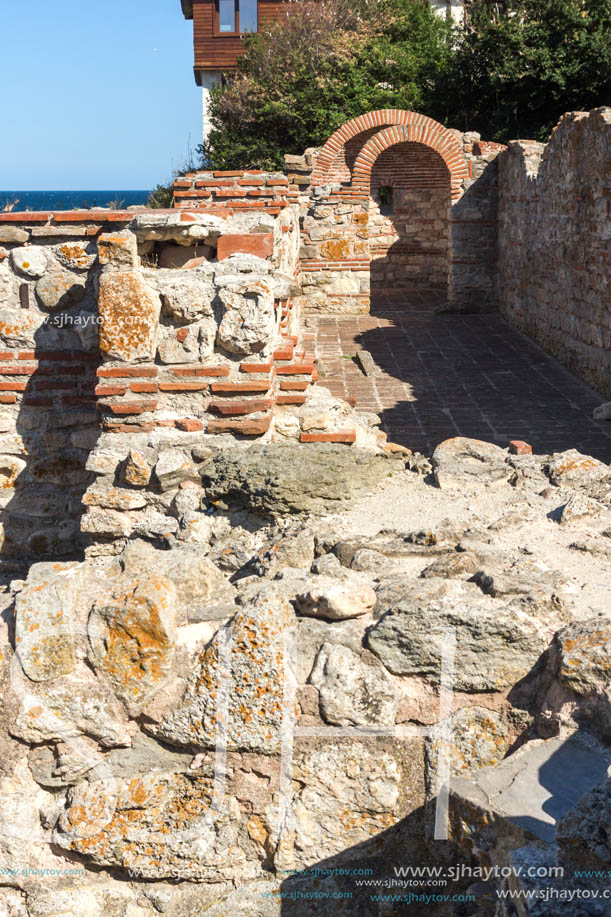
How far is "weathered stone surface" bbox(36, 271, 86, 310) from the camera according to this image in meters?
4.84

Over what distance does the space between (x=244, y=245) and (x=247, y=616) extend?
2547 mm

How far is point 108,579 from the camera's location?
296cm

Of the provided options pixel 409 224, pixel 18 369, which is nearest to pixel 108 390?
pixel 18 369

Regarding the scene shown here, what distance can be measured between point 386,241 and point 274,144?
4359 mm

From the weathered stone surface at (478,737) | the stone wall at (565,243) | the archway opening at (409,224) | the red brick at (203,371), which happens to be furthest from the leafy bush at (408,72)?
the weathered stone surface at (478,737)

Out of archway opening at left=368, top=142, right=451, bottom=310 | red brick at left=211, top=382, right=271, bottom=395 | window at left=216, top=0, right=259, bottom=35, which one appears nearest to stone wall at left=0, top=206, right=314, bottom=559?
red brick at left=211, top=382, right=271, bottom=395

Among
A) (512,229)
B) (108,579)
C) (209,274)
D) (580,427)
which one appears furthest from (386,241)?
(108,579)

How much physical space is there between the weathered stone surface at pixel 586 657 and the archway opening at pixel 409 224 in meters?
13.0

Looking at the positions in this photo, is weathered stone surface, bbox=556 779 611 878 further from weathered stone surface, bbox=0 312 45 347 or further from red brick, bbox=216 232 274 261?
weathered stone surface, bbox=0 312 45 347

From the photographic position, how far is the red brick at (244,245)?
4.63 meters

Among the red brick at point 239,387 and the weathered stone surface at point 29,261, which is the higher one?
the weathered stone surface at point 29,261

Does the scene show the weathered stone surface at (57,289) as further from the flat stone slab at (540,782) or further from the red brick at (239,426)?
the flat stone slab at (540,782)

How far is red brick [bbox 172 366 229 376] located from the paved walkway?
2.42 m

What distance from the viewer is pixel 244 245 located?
4.65 m
